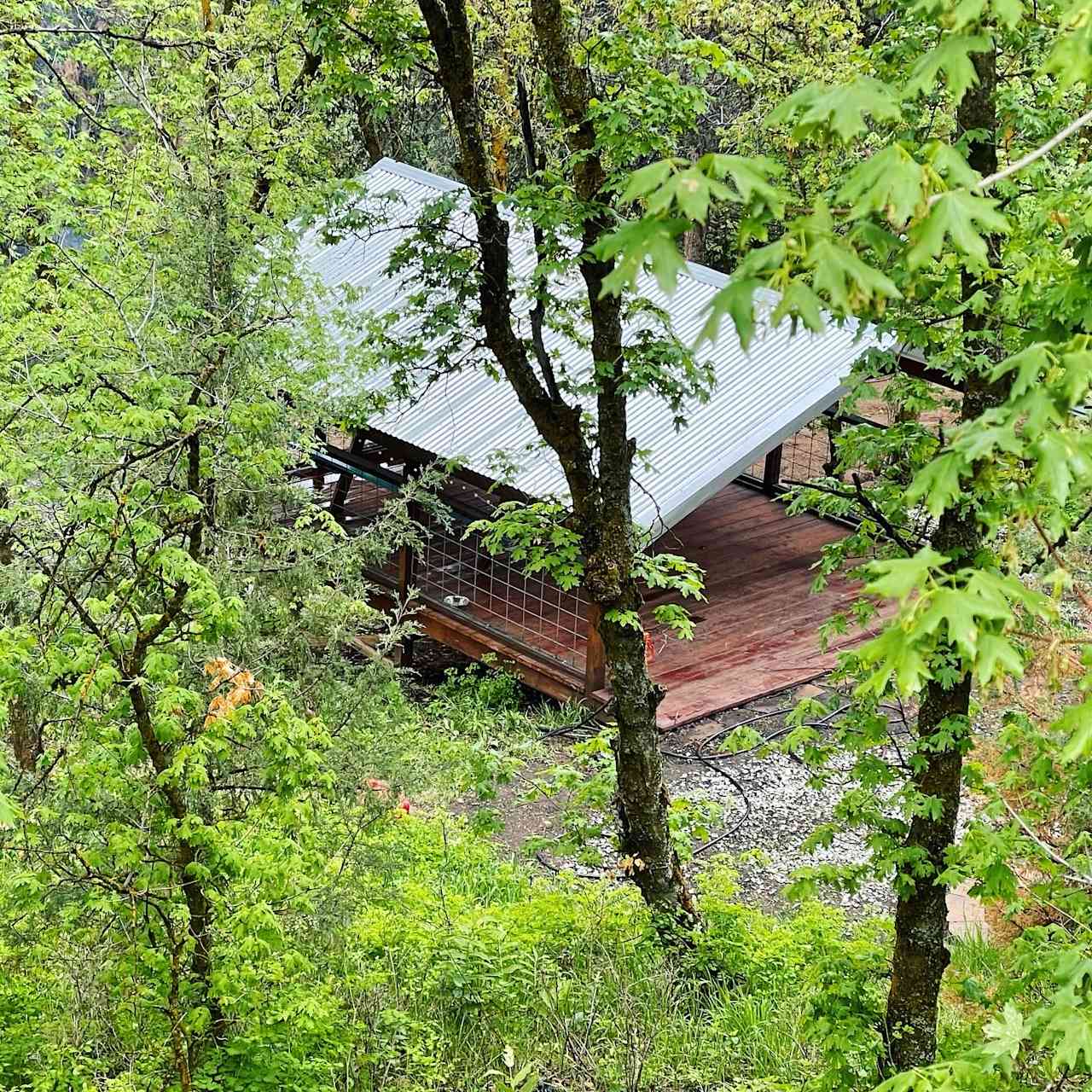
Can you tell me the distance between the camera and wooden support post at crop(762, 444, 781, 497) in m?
15.4

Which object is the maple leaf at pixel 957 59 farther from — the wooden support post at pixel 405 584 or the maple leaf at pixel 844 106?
the wooden support post at pixel 405 584

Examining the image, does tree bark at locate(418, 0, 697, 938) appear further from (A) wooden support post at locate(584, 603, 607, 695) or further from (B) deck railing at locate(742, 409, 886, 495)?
(B) deck railing at locate(742, 409, 886, 495)

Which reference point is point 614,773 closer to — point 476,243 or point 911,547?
point 911,547

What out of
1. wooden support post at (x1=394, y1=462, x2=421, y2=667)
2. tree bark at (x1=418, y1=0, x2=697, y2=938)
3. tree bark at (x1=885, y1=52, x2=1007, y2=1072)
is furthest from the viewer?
wooden support post at (x1=394, y1=462, x2=421, y2=667)

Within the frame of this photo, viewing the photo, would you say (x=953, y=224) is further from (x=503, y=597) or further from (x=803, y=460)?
(x=803, y=460)

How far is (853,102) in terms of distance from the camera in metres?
2.10

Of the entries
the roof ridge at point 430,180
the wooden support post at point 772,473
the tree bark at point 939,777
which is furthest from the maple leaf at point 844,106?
the wooden support post at point 772,473

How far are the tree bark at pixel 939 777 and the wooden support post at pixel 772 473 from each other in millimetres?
10612

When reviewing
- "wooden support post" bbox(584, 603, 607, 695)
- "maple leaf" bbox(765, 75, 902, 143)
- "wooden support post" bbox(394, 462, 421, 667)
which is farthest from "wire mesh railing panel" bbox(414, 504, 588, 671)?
"maple leaf" bbox(765, 75, 902, 143)

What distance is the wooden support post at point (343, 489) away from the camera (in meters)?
13.4

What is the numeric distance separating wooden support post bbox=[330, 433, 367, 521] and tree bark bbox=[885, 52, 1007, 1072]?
30.5ft

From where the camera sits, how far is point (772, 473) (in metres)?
15.4

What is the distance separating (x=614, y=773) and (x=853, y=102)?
17.2 ft

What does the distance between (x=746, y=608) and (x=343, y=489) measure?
4.67m
